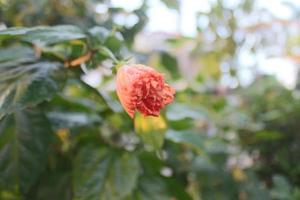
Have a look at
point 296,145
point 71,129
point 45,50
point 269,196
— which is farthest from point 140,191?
point 296,145

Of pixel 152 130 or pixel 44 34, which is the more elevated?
pixel 44 34

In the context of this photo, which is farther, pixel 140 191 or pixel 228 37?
pixel 228 37

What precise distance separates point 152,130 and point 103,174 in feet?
0.40

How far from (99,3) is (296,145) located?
0.69 m

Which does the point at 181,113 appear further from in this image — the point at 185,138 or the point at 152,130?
the point at 152,130

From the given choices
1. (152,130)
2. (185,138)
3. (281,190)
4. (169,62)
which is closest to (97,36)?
(152,130)

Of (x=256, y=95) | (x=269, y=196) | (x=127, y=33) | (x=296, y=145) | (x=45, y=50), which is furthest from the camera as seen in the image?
(x=256, y=95)

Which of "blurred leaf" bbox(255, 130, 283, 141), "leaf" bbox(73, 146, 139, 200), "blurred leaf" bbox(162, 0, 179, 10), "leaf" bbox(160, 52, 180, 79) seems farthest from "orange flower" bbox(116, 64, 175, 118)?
"blurred leaf" bbox(255, 130, 283, 141)

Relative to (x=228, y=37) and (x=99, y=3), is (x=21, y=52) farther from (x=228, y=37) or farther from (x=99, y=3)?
(x=228, y=37)

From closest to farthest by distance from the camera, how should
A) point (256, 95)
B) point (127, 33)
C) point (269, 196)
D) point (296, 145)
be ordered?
1. point (127, 33)
2. point (269, 196)
3. point (296, 145)
4. point (256, 95)

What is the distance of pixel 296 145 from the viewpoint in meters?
1.21

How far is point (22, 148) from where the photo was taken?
70cm

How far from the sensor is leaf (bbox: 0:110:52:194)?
2.22 ft

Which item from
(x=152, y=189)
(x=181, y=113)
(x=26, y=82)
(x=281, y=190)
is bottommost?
(x=281, y=190)
